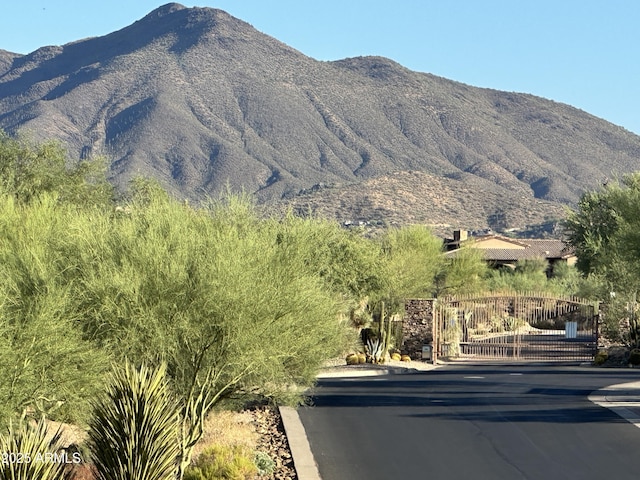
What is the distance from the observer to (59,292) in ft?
50.3

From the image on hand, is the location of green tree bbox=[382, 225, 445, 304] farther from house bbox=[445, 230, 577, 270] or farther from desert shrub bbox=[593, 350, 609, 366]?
house bbox=[445, 230, 577, 270]

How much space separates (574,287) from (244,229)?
2212 inches

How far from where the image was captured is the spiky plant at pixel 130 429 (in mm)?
13188

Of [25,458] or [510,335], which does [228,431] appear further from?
[510,335]

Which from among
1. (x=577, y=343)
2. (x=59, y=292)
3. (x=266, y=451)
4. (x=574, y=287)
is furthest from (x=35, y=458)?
(x=574, y=287)

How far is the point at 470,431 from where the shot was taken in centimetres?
2047

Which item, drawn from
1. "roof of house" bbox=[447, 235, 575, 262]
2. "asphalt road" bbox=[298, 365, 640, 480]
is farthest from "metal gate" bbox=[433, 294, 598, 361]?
"roof of house" bbox=[447, 235, 575, 262]

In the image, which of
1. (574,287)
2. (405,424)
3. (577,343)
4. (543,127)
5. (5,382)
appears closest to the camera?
(5,382)

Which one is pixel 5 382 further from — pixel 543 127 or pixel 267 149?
pixel 543 127

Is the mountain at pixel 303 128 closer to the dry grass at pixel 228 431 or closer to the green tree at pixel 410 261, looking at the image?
the green tree at pixel 410 261

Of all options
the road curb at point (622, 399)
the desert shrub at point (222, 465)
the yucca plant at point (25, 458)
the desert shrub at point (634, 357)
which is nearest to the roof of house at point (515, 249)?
the desert shrub at point (634, 357)

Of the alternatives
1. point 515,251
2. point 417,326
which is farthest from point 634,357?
point 515,251

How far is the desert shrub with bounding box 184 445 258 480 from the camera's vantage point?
15758 millimetres

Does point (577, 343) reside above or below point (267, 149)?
below
